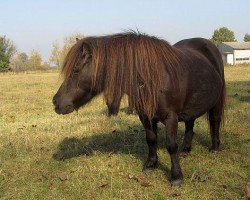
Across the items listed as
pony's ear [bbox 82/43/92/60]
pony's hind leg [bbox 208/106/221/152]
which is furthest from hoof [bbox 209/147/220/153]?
pony's ear [bbox 82/43/92/60]

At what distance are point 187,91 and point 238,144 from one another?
2043mm

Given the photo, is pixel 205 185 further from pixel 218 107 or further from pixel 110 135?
pixel 110 135

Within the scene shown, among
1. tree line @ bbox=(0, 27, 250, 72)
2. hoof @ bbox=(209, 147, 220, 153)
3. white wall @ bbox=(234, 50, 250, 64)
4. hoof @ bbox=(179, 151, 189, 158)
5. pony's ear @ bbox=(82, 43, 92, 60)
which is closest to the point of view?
pony's ear @ bbox=(82, 43, 92, 60)

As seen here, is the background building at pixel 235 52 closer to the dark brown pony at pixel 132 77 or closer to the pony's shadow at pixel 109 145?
the pony's shadow at pixel 109 145

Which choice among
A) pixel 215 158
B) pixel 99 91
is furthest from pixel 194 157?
pixel 99 91

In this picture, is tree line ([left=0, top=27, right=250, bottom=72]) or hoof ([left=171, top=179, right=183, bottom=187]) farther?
tree line ([left=0, top=27, right=250, bottom=72])

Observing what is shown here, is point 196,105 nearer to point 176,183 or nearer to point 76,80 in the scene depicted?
point 176,183

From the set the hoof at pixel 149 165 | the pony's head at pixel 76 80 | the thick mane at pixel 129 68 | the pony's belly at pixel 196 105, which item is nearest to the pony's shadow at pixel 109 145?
the hoof at pixel 149 165

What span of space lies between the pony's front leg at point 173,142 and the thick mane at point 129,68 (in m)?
0.28

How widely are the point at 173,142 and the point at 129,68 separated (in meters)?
1.14

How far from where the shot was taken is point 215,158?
19.1 feet

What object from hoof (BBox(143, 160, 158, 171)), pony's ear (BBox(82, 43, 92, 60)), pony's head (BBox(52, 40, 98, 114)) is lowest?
hoof (BBox(143, 160, 158, 171))

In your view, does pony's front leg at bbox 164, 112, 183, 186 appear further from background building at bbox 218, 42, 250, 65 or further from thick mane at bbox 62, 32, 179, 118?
background building at bbox 218, 42, 250, 65

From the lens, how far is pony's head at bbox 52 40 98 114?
4.49 m
